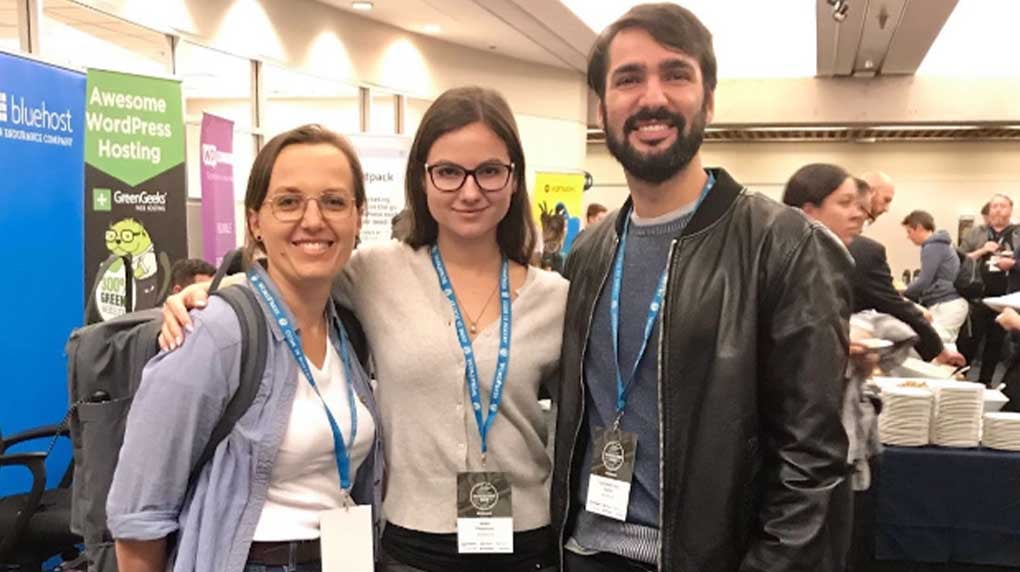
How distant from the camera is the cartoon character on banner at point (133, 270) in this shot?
409cm

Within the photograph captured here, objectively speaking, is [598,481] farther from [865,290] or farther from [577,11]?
[577,11]

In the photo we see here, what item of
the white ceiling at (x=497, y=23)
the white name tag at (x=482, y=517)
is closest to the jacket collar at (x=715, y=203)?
the white name tag at (x=482, y=517)

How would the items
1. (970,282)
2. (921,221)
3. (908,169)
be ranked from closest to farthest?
(970,282), (921,221), (908,169)

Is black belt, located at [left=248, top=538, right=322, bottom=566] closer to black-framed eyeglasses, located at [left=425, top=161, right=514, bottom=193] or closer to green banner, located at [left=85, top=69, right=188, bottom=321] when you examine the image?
black-framed eyeglasses, located at [left=425, top=161, right=514, bottom=193]

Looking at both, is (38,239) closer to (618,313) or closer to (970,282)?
(618,313)

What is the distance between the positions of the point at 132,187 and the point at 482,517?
11.6ft

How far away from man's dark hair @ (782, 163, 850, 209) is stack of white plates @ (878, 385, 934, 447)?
32.3 inches

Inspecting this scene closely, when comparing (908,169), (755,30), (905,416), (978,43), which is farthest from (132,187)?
(908,169)

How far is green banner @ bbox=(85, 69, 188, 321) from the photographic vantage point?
13.5ft

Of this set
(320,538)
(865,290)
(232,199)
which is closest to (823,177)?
(865,290)

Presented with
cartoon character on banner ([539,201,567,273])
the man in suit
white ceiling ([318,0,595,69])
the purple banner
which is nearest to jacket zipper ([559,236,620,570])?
the man in suit

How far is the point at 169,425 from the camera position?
1.32 meters

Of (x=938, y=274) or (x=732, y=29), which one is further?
(x=732, y=29)

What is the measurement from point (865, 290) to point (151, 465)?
3105 millimetres
